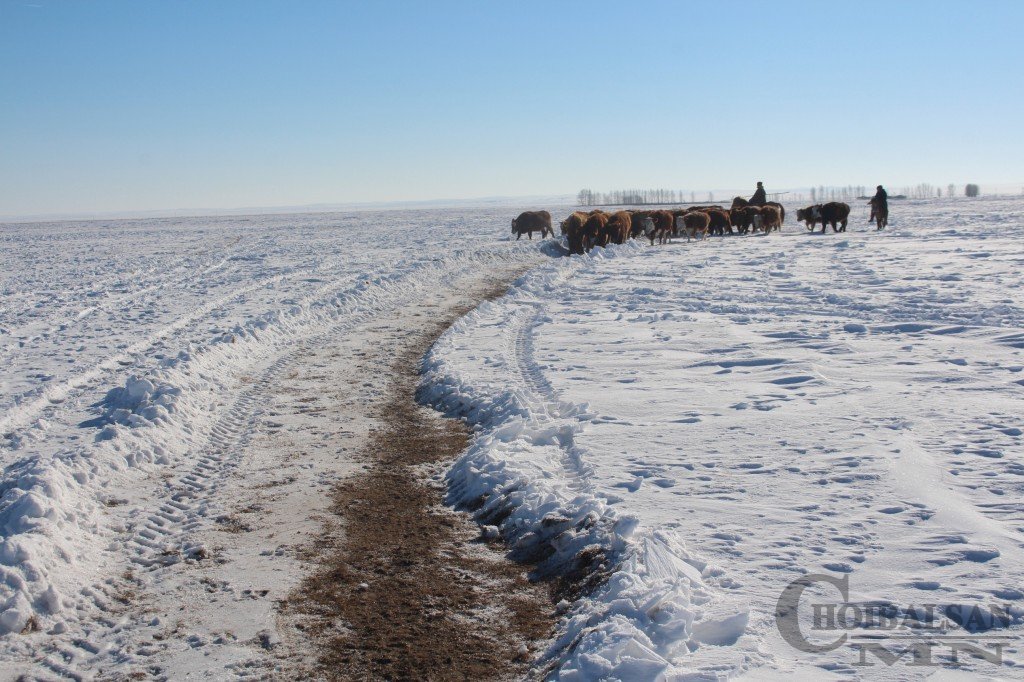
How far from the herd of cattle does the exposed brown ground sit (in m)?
23.0

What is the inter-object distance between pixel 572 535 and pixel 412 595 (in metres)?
1.04

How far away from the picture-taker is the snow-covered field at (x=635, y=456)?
3.65 meters

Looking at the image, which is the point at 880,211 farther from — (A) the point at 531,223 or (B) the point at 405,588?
(B) the point at 405,588

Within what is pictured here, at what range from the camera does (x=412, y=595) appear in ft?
13.5

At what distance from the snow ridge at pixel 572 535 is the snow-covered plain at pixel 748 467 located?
0.02m

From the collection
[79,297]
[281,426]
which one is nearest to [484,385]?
[281,426]

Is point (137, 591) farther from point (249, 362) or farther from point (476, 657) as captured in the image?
point (249, 362)

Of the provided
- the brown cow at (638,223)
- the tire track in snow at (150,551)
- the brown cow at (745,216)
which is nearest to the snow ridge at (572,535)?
the tire track in snow at (150,551)

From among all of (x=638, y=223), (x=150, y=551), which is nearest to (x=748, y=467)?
(x=150, y=551)

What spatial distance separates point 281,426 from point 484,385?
2167 millimetres

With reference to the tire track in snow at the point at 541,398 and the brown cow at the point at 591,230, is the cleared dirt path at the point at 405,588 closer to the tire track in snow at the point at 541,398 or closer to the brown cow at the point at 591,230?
the tire track in snow at the point at 541,398

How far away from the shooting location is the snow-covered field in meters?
3.65

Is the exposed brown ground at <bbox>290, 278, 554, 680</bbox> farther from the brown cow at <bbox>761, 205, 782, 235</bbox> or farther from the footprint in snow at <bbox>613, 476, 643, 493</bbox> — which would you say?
the brown cow at <bbox>761, 205, 782, 235</bbox>

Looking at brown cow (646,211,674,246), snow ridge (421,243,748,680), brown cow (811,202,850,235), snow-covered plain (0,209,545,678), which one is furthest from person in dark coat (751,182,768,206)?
snow ridge (421,243,748,680)
